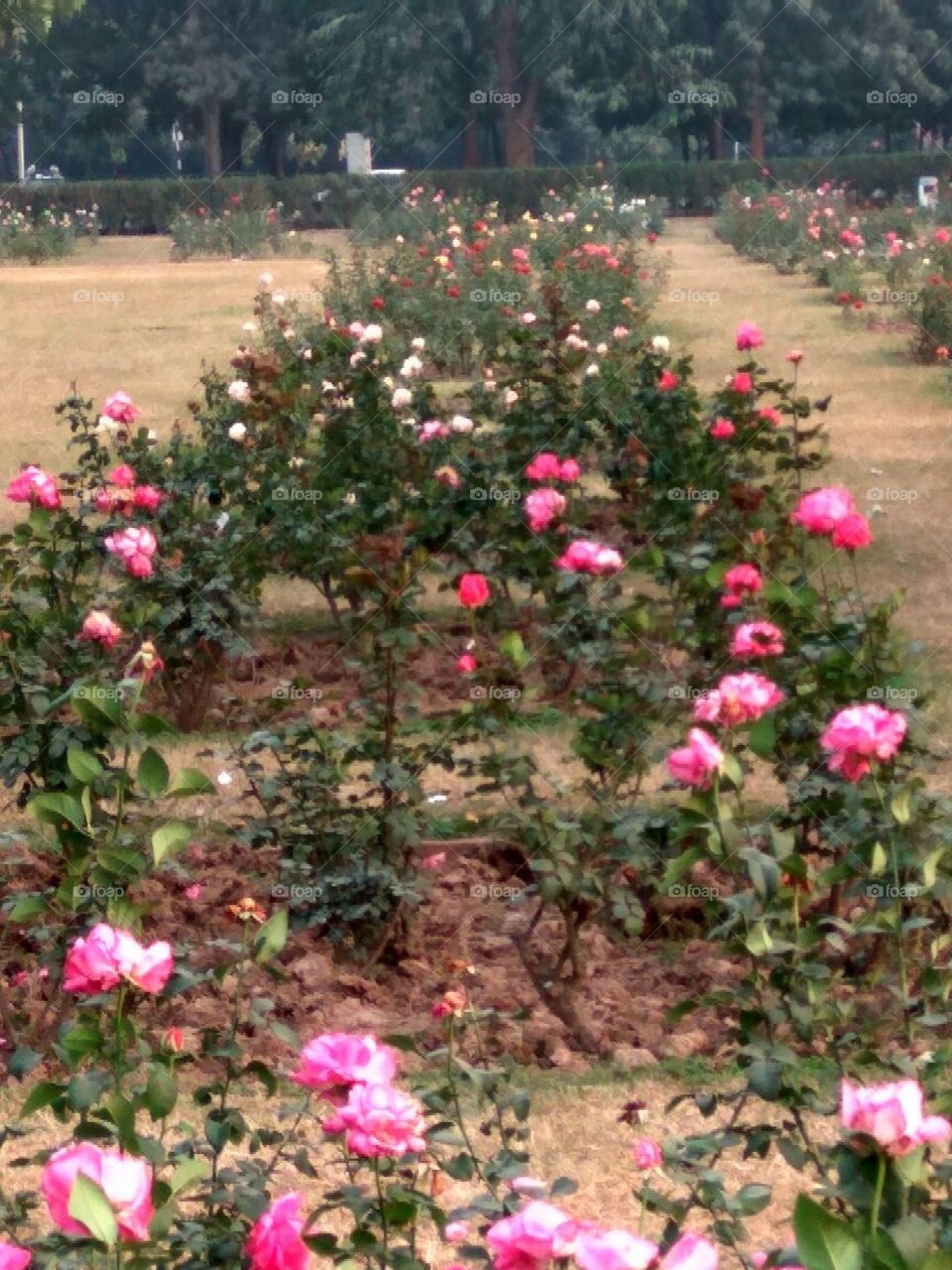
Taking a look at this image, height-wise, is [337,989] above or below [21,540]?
below

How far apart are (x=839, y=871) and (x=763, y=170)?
23489 mm

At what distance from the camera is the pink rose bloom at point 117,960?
5.91 ft

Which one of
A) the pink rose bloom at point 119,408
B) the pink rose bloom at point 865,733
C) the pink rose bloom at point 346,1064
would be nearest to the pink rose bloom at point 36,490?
the pink rose bloom at point 119,408

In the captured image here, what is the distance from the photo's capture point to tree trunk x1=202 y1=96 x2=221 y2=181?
19.5 metres

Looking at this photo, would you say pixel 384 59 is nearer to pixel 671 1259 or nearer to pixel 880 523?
pixel 880 523

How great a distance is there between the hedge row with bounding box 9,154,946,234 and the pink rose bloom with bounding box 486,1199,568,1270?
19182mm

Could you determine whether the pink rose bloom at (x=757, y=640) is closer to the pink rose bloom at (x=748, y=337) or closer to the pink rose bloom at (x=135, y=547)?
the pink rose bloom at (x=135, y=547)

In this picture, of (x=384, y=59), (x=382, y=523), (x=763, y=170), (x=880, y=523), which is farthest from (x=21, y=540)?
(x=763, y=170)

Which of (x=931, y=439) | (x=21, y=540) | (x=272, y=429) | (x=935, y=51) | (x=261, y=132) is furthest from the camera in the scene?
(x=261, y=132)

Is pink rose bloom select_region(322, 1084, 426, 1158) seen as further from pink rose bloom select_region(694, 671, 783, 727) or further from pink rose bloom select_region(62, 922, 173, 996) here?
pink rose bloom select_region(694, 671, 783, 727)

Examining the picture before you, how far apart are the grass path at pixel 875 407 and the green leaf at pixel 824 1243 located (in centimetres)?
258

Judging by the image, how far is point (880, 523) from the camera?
8.52 m

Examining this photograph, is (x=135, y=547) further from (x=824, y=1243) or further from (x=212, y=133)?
(x=212, y=133)

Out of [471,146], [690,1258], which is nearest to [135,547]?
[690,1258]
